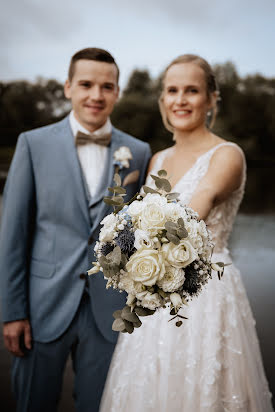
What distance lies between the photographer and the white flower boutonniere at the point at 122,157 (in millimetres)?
2256

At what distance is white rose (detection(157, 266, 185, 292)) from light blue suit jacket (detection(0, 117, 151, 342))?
965 millimetres

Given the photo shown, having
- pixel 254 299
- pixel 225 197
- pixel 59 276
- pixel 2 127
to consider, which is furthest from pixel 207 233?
pixel 2 127

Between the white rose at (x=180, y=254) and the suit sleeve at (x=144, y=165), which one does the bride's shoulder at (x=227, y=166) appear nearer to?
the suit sleeve at (x=144, y=165)

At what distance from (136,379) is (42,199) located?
106 centimetres

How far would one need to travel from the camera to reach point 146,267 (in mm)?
1185

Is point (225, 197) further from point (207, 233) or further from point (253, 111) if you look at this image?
point (253, 111)

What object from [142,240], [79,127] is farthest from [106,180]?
[142,240]

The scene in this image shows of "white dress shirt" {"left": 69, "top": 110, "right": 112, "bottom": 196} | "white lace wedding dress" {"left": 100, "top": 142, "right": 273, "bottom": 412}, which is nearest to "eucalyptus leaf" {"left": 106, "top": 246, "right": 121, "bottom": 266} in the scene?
"white lace wedding dress" {"left": 100, "top": 142, "right": 273, "bottom": 412}

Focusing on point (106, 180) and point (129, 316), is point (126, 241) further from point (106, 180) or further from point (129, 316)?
point (106, 180)

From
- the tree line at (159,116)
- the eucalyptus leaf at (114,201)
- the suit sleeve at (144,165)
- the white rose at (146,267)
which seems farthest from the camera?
the tree line at (159,116)

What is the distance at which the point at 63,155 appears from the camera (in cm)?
222

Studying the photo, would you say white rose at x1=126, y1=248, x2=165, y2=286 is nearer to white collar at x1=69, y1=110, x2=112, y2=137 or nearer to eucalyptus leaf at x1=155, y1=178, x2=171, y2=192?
eucalyptus leaf at x1=155, y1=178, x2=171, y2=192

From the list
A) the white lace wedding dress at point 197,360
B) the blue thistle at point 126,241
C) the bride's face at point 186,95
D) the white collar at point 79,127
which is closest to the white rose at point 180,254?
the blue thistle at point 126,241

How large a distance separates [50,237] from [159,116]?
1104 inches
